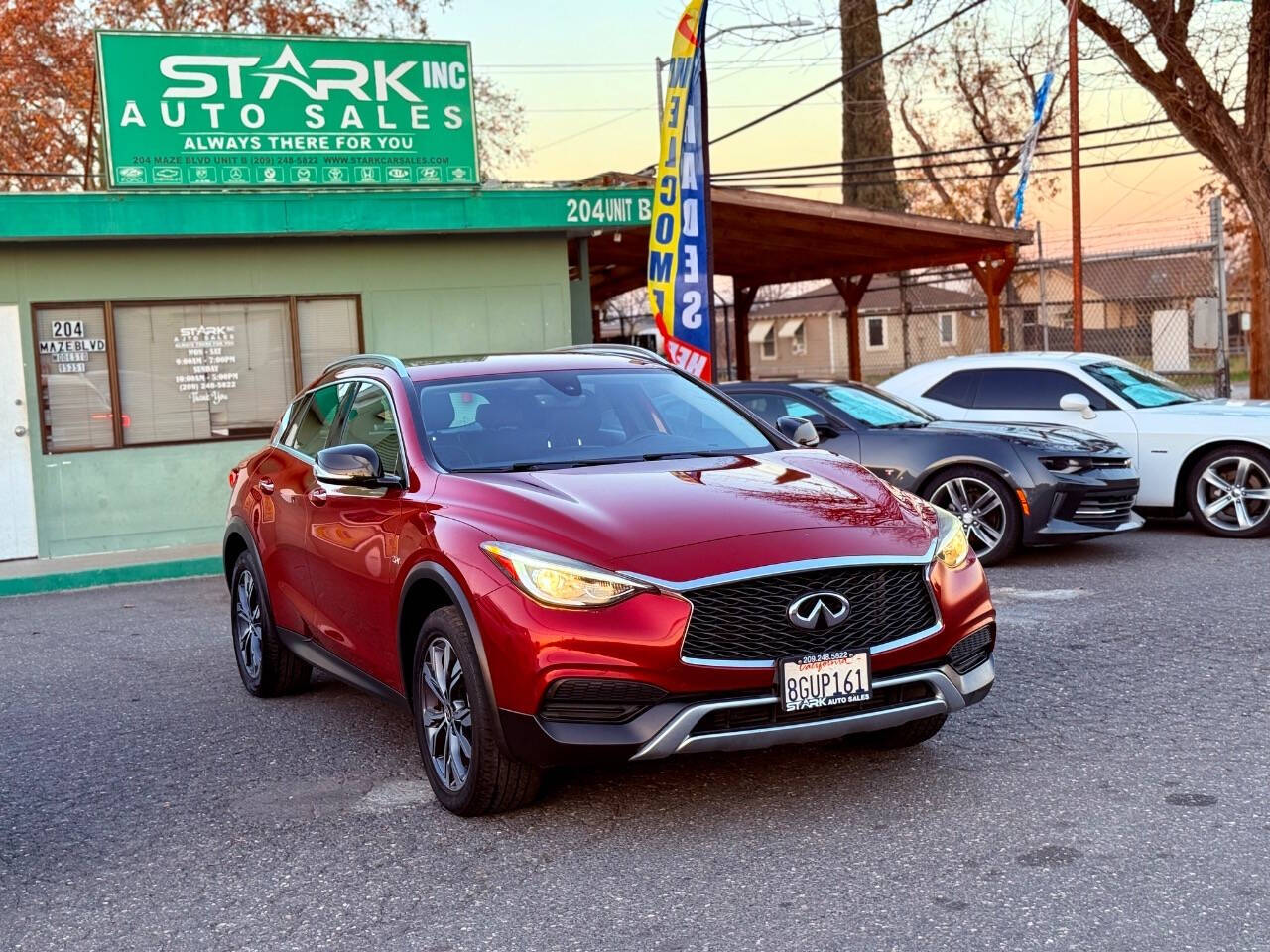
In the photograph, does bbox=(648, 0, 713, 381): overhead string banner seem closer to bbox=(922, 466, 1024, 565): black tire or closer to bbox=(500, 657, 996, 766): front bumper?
bbox=(922, 466, 1024, 565): black tire

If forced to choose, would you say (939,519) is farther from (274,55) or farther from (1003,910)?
(274,55)

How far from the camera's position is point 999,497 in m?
10.1

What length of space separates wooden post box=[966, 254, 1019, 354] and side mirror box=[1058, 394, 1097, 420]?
706 cm

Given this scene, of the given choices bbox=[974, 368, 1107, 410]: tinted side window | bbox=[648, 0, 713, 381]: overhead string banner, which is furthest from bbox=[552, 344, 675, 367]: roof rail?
bbox=[648, 0, 713, 381]: overhead string banner

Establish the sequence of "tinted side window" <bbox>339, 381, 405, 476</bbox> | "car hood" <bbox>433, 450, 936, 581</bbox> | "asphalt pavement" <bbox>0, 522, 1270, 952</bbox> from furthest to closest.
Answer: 1. "tinted side window" <bbox>339, 381, 405, 476</bbox>
2. "car hood" <bbox>433, 450, 936, 581</bbox>
3. "asphalt pavement" <bbox>0, 522, 1270, 952</bbox>

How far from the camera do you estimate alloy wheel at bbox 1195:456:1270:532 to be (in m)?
11.0

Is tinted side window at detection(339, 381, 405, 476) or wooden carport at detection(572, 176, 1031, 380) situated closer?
tinted side window at detection(339, 381, 405, 476)

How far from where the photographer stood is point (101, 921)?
4.21 metres

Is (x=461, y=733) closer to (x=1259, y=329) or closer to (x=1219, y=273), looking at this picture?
(x=1219, y=273)

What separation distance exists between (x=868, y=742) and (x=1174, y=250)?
575 inches

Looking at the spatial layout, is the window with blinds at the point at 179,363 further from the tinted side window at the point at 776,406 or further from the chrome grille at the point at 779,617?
the chrome grille at the point at 779,617

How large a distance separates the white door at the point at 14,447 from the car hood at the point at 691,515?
9.05 meters

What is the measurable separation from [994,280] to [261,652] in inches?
551

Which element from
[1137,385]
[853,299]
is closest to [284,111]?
[1137,385]
